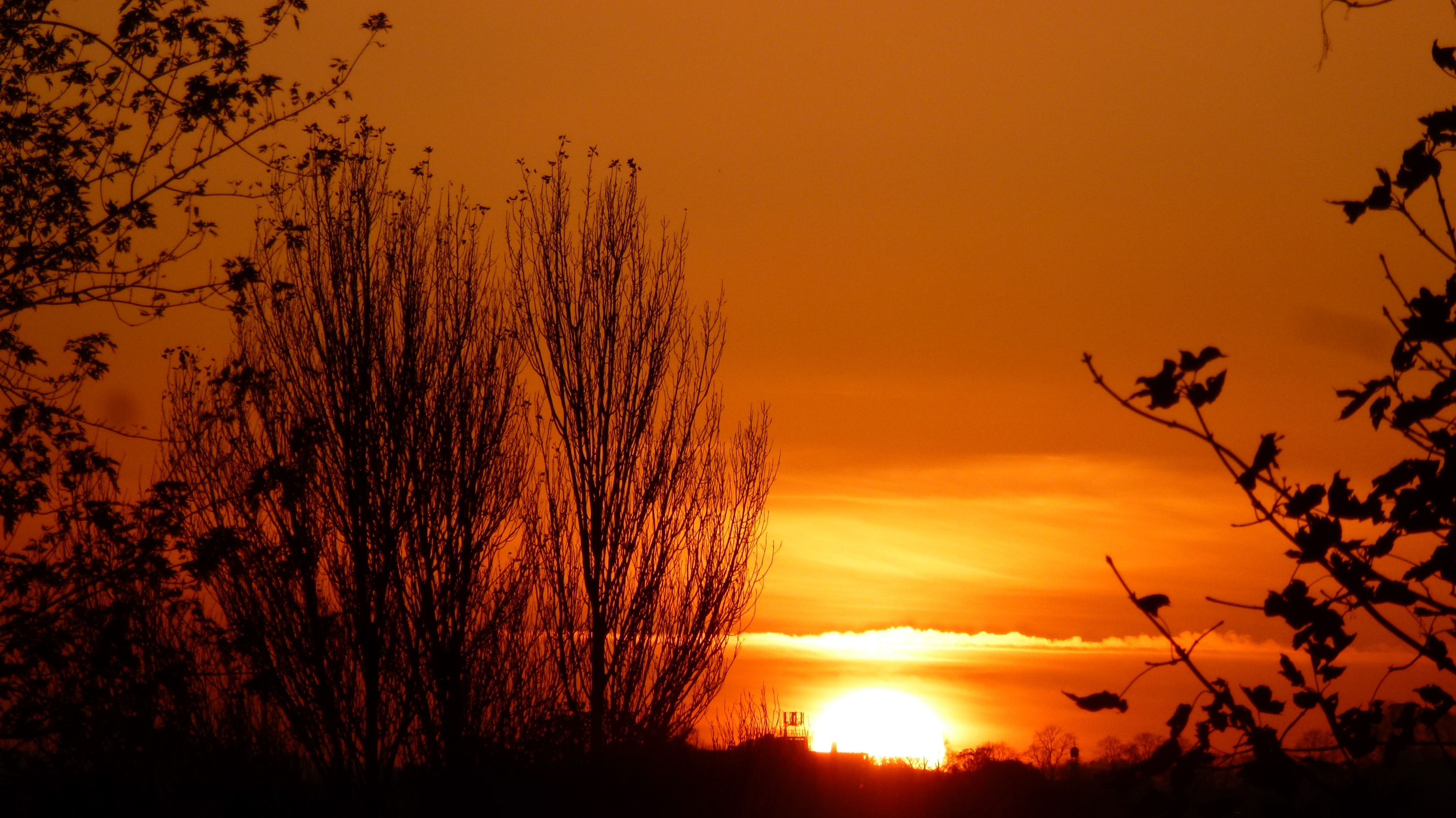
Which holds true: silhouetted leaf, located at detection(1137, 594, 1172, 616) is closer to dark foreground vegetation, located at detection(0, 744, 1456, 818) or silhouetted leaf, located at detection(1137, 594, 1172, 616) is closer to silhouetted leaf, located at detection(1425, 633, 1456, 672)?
silhouetted leaf, located at detection(1425, 633, 1456, 672)

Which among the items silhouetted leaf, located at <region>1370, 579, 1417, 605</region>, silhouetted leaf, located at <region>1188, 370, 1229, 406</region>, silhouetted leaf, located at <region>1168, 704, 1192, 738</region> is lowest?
silhouetted leaf, located at <region>1168, 704, 1192, 738</region>

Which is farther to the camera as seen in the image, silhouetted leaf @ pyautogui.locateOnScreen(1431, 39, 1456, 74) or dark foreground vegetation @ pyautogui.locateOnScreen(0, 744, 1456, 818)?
dark foreground vegetation @ pyautogui.locateOnScreen(0, 744, 1456, 818)

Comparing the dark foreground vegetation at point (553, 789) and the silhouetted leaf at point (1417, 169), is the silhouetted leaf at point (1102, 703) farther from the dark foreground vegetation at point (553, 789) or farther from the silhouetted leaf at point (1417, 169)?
the dark foreground vegetation at point (553, 789)

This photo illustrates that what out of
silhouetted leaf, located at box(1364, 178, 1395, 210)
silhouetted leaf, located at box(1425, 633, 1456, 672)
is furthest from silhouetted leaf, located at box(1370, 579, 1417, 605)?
silhouetted leaf, located at box(1364, 178, 1395, 210)

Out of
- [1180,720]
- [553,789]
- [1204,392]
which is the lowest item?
[553,789]

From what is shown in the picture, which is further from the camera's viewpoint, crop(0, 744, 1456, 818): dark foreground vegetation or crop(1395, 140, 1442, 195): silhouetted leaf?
crop(0, 744, 1456, 818): dark foreground vegetation

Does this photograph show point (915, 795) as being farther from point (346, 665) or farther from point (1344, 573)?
point (1344, 573)

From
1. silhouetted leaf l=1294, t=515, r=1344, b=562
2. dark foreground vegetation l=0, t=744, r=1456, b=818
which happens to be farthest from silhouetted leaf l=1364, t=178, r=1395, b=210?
dark foreground vegetation l=0, t=744, r=1456, b=818

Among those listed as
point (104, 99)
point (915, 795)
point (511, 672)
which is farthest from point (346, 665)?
point (915, 795)

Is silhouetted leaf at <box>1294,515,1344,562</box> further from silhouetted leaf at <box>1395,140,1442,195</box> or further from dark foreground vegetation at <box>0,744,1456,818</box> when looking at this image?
dark foreground vegetation at <box>0,744,1456,818</box>

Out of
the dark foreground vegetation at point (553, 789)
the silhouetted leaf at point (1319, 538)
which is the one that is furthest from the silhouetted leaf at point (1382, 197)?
the dark foreground vegetation at point (553, 789)

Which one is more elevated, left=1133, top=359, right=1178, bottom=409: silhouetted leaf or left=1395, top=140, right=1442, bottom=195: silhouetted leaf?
left=1395, top=140, right=1442, bottom=195: silhouetted leaf

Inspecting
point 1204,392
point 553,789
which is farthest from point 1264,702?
point 553,789

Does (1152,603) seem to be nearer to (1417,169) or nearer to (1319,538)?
(1319,538)
